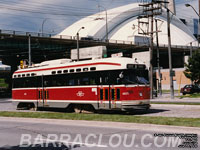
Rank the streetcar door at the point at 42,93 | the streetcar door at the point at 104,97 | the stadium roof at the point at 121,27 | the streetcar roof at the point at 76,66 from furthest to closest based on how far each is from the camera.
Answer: the stadium roof at the point at 121,27
the streetcar door at the point at 42,93
the streetcar roof at the point at 76,66
the streetcar door at the point at 104,97

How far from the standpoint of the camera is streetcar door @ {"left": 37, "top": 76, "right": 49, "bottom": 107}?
25.2m

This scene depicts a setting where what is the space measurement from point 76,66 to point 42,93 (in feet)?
14.9

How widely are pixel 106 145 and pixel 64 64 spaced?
14.5 metres

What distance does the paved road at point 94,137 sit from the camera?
10.2 metres

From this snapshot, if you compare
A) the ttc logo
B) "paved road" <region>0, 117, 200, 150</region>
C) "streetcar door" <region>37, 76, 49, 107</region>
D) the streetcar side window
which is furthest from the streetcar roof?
"paved road" <region>0, 117, 200, 150</region>

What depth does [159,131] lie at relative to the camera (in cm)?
1262

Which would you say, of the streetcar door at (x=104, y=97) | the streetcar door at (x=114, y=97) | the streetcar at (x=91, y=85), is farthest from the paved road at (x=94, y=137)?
the streetcar at (x=91, y=85)

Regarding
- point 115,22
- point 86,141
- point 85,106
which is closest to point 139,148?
point 86,141

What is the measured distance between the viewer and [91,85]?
21.3m

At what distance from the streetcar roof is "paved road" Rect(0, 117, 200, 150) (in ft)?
18.5

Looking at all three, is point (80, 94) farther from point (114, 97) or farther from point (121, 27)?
point (121, 27)

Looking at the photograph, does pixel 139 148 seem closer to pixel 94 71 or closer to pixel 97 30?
pixel 94 71

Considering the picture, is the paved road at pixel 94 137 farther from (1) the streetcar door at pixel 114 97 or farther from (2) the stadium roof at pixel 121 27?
(2) the stadium roof at pixel 121 27

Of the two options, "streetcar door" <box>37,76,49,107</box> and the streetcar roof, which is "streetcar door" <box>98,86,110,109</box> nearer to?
the streetcar roof
